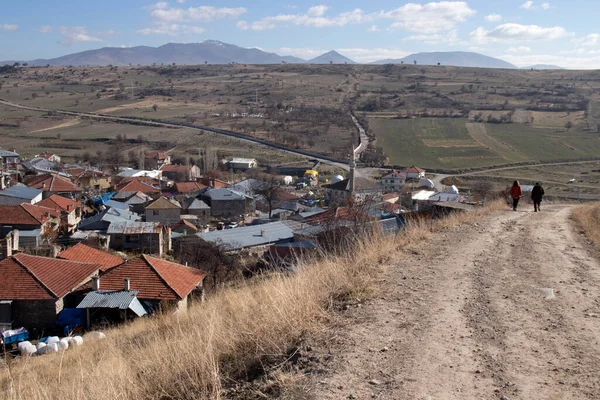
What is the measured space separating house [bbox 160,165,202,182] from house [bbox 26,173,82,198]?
1394 cm

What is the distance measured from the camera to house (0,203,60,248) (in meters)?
21.6

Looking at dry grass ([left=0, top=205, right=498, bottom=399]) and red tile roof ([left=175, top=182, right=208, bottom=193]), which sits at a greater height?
dry grass ([left=0, top=205, right=498, bottom=399])

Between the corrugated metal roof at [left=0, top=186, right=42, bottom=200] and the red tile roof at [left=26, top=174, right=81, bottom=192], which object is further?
the red tile roof at [left=26, top=174, right=81, bottom=192]

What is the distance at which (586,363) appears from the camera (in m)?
3.66

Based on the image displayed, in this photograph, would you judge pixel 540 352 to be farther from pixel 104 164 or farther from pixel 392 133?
pixel 392 133

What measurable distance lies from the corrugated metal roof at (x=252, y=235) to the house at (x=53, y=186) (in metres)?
11.6

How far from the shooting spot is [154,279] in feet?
40.0

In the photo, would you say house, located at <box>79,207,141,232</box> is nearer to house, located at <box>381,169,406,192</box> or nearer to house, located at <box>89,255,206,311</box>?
house, located at <box>89,255,206,311</box>

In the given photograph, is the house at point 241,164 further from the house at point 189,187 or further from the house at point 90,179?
the house at point 90,179

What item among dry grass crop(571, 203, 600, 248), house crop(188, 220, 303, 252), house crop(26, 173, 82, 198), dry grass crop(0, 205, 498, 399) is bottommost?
house crop(188, 220, 303, 252)

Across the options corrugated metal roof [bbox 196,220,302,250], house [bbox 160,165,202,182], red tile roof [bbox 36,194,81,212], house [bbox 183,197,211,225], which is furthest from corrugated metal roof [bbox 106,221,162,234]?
house [bbox 160,165,202,182]

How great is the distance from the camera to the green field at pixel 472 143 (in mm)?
58750

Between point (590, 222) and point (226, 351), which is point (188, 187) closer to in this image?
point (590, 222)

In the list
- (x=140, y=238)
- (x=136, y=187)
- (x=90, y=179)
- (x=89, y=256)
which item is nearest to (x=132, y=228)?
(x=140, y=238)
